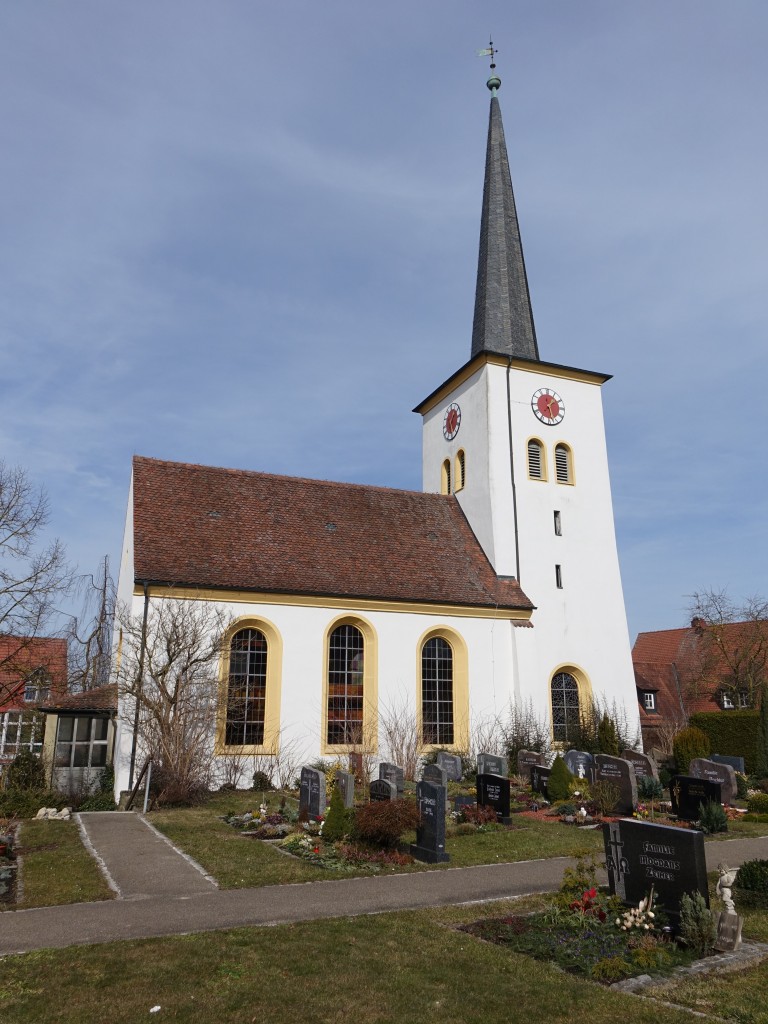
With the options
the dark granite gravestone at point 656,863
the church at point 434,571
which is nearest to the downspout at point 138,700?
the church at point 434,571

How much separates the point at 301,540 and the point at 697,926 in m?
17.1


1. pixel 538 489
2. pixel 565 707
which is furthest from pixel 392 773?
pixel 538 489

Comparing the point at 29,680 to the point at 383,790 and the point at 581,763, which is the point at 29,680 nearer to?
the point at 383,790

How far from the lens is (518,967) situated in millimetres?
6582

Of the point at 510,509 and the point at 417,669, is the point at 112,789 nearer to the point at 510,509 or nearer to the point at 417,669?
the point at 417,669

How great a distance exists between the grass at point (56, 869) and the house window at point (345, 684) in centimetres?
831

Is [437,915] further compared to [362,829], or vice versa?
[362,829]

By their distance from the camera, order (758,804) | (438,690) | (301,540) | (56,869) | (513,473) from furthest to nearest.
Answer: (513,473) → (301,540) → (438,690) → (758,804) → (56,869)

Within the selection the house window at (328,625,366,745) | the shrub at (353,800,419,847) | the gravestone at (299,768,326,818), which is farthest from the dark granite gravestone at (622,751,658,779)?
the shrub at (353,800,419,847)

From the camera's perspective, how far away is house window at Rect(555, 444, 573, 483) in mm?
27086

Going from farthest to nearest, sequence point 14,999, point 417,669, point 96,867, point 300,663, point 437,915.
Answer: point 417,669 < point 300,663 < point 96,867 < point 437,915 < point 14,999

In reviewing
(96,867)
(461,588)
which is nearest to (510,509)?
(461,588)

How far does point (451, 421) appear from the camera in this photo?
2877 centimetres

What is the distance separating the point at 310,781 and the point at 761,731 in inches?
667
